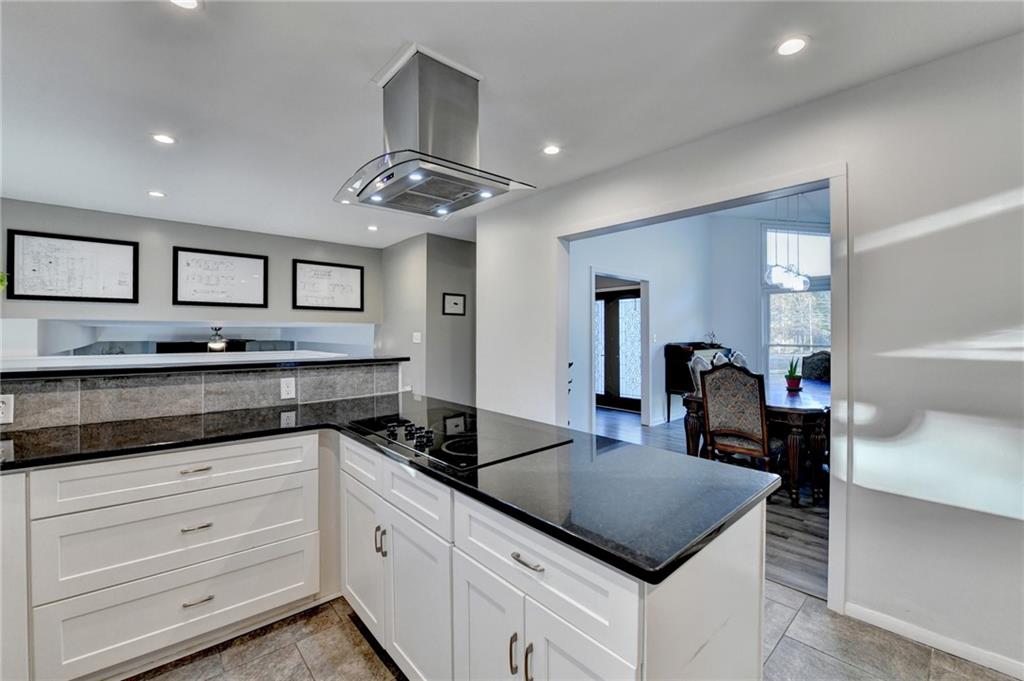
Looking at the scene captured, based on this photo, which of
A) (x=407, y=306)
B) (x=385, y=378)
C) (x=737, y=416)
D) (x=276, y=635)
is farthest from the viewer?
(x=407, y=306)

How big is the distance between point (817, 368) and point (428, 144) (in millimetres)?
4908

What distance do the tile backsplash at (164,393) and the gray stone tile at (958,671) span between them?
2754 millimetres

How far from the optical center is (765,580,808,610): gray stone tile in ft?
6.89

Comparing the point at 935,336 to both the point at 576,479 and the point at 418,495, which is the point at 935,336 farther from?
the point at 418,495

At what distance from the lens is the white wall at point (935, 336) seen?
5.47ft

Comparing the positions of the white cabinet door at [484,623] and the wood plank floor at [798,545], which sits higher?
the white cabinet door at [484,623]

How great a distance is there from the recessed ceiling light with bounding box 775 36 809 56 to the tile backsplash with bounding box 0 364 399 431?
2.52 metres

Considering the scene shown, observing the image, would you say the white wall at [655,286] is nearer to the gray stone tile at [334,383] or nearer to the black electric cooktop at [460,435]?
the gray stone tile at [334,383]

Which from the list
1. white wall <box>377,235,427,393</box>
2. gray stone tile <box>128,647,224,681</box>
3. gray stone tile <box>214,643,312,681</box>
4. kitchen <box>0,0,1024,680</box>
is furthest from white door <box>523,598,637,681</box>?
white wall <box>377,235,427,393</box>

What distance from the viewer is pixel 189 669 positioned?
169 centimetres

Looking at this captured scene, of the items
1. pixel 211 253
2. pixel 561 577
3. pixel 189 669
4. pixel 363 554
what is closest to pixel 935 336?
pixel 561 577

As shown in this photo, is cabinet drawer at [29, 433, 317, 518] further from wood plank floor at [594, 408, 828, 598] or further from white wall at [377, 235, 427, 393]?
white wall at [377, 235, 427, 393]

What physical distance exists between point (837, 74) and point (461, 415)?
2267 mm

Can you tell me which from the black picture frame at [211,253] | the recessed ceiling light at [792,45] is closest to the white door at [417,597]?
the recessed ceiling light at [792,45]
